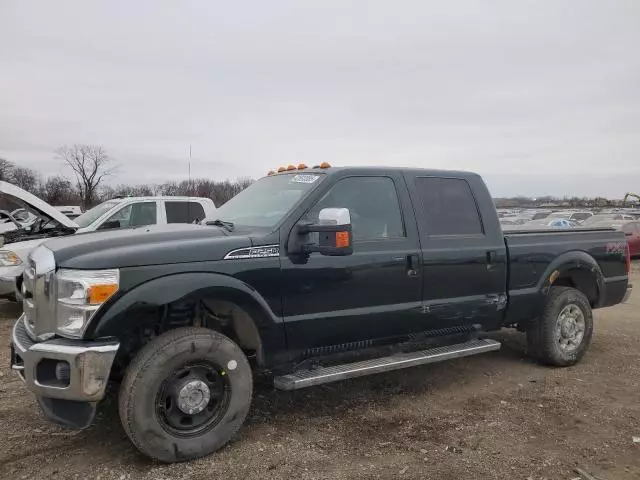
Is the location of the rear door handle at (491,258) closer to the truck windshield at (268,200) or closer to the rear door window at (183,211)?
the truck windshield at (268,200)

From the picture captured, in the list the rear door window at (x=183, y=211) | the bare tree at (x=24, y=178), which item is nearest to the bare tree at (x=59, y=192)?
the bare tree at (x=24, y=178)

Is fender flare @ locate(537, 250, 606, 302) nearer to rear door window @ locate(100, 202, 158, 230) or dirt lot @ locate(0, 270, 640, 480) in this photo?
dirt lot @ locate(0, 270, 640, 480)

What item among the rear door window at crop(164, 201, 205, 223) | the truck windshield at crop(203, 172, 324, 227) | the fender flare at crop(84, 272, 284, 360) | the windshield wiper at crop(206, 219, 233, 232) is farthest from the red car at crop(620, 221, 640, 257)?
the fender flare at crop(84, 272, 284, 360)

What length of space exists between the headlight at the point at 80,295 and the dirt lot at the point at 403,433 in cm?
92

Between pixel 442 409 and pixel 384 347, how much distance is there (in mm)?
679

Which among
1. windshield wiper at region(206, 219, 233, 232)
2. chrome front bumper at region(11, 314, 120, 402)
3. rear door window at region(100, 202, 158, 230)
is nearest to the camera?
chrome front bumper at region(11, 314, 120, 402)

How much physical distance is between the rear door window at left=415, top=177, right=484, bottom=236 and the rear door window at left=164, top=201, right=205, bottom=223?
5774mm

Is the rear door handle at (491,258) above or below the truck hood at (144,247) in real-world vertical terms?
below

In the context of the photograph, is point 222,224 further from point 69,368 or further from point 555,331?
point 555,331

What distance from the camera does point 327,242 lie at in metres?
3.64

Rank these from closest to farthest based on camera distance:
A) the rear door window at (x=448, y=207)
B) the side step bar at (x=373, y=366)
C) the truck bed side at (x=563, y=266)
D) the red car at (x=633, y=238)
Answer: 1. the side step bar at (x=373, y=366)
2. the rear door window at (x=448, y=207)
3. the truck bed side at (x=563, y=266)
4. the red car at (x=633, y=238)

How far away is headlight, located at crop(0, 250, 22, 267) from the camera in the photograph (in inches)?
288

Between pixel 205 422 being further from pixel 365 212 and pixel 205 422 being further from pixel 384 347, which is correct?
pixel 365 212

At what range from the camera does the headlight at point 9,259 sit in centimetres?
732
